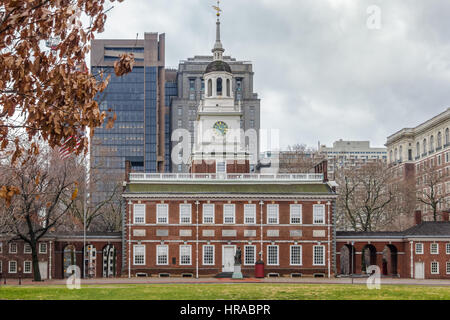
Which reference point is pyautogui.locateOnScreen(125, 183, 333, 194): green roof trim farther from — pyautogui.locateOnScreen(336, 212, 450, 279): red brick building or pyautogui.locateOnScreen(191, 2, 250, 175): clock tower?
pyautogui.locateOnScreen(191, 2, 250, 175): clock tower

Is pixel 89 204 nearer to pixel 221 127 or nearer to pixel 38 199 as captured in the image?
pixel 221 127

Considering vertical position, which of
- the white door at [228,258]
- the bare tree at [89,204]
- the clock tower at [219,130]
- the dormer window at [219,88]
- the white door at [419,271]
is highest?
the dormer window at [219,88]

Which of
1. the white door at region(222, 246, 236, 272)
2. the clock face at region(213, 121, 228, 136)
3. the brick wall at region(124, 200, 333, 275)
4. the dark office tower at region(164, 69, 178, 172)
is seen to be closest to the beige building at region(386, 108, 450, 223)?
the clock face at region(213, 121, 228, 136)

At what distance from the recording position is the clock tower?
69562mm

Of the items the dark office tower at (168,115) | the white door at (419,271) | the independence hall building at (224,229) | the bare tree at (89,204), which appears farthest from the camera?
the dark office tower at (168,115)

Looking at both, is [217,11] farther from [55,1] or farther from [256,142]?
[256,142]

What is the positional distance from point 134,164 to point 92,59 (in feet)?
96.8

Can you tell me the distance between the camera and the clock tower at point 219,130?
69562mm

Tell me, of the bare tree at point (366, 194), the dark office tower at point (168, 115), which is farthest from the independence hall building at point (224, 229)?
the dark office tower at point (168, 115)

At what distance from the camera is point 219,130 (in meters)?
71.7

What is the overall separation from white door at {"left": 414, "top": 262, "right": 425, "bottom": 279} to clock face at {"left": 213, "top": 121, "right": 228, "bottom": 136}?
2443 centimetres

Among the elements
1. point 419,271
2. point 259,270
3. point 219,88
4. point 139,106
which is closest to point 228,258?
point 259,270

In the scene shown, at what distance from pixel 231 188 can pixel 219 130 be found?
12.0m

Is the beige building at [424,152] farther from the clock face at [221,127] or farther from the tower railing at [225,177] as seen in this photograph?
the tower railing at [225,177]
